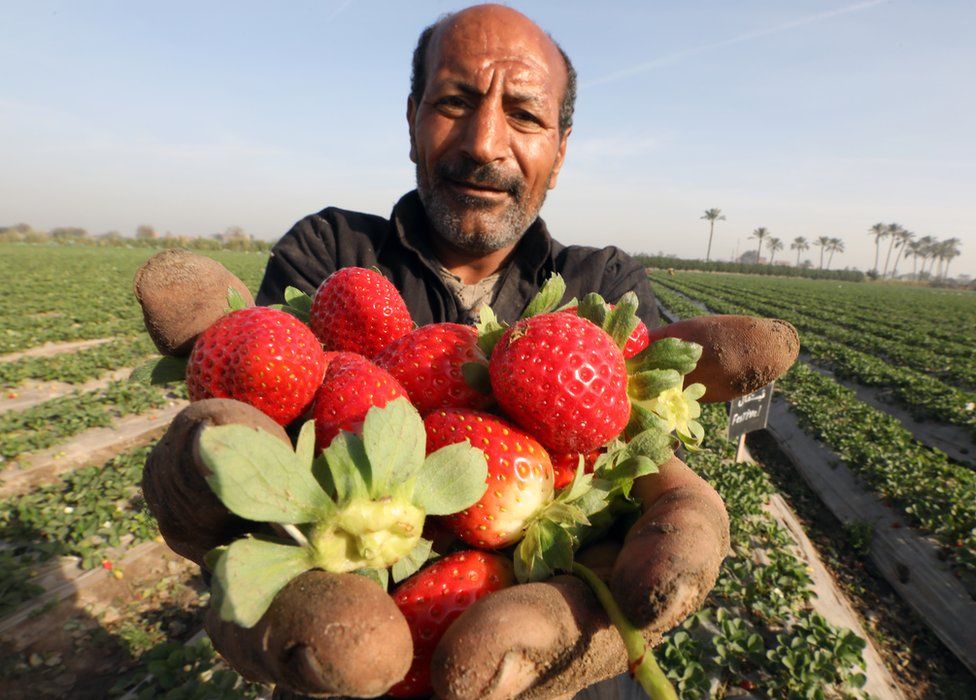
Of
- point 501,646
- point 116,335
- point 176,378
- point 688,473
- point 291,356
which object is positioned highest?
point 291,356

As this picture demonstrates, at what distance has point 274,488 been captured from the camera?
0.79 meters

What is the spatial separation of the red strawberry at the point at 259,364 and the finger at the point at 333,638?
14.5 inches

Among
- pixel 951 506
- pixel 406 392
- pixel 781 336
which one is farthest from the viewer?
pixel 951 506

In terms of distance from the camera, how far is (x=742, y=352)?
1.35m

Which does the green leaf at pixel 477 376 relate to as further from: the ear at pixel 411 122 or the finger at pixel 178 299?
the ear at pixel 411 122

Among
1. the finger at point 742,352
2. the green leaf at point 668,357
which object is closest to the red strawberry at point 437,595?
the green leaf at point 668,357

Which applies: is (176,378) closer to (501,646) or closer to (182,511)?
(182,511)

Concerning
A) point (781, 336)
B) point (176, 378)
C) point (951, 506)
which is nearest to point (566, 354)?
point (781, 336)

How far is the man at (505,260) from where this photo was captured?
0.87 meters

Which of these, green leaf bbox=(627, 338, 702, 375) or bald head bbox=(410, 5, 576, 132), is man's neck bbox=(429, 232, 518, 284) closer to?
bald head bbox=(410, 5, 576, 132)

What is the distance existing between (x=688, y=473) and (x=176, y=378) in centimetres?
117

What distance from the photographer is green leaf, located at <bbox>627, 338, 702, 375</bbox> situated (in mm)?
1195

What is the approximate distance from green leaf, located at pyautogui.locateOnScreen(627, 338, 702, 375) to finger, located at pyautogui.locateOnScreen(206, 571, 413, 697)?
70 centimetres

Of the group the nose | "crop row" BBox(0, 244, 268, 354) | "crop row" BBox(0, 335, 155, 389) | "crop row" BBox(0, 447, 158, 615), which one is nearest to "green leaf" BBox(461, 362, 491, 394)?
the nose
